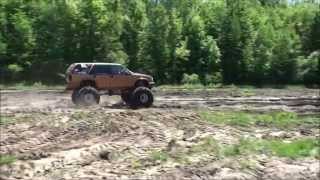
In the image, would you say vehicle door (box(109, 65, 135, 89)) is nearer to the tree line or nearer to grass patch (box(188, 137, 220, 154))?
grass patch (box(188, 137, 220, 154))

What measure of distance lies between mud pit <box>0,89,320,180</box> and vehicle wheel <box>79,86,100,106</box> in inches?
22.1

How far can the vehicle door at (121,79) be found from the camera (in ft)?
88.4

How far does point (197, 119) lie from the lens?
2225 centimetres

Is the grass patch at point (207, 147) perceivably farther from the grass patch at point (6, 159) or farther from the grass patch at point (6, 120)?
the grass patch at point (6, 120)

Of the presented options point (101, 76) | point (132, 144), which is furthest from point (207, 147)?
point (101, 76)

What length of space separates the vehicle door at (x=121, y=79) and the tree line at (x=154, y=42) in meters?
16.0

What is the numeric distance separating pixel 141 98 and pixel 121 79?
1173 mm

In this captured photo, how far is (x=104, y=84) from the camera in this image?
26.9 meters

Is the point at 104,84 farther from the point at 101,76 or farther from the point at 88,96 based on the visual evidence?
the point at 88,96

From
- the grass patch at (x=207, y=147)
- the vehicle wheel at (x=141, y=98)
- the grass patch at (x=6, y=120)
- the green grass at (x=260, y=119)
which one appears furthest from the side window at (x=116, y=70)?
the grass patch at (x=207, y=147)

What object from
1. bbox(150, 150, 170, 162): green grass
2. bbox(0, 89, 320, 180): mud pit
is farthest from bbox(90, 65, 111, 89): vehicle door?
bbox(150, 150, 170, 162): green grass

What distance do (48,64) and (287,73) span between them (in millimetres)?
16548

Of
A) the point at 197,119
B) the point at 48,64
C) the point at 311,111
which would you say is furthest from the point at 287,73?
the point at 197,119

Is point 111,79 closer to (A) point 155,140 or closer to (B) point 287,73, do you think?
(A) point 155,140
